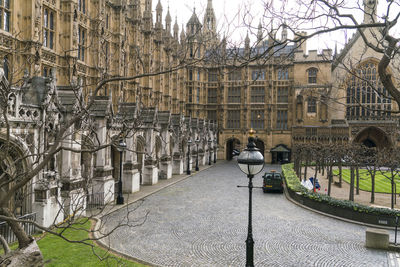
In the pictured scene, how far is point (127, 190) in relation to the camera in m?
21.9

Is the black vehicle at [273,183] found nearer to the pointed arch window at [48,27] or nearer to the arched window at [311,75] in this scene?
the pointed arch window at [48,27]

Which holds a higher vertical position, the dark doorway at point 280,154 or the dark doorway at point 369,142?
the dark doorway at point 369,142

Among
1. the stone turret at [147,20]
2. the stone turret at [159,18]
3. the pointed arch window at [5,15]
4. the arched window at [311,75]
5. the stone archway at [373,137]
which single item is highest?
the stone turret at [159,18]

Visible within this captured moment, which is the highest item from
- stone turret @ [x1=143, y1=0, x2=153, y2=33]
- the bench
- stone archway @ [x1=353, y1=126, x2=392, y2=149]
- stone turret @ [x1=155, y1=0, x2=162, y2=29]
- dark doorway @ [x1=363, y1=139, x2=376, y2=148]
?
stone turret @ [x1=155, y1=0, x2=162, y2=29]

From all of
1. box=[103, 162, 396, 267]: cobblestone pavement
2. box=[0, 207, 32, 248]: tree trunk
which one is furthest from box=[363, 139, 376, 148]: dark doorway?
box=[0, 207, 32, 248]: tree trunk

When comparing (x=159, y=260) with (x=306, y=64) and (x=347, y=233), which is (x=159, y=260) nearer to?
(x=347, y=233)

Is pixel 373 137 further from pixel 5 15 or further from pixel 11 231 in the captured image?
pixel 11 231

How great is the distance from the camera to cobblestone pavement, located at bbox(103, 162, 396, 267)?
10.4 metres

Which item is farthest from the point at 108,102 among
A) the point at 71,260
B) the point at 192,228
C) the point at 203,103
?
the point at 203,103

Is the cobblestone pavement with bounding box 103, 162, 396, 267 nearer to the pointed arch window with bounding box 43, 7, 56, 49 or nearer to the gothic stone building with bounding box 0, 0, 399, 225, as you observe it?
the gothic stone building with bounding box 0, 0, 399, 225

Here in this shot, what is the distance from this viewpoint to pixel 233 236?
1272 centimetres

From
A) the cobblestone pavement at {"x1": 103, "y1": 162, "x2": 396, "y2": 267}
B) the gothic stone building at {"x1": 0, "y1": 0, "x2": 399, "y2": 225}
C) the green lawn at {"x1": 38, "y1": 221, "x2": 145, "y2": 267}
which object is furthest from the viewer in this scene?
the cobblestone pavement at {"x1": 103, "y1": 162, "x2": 396, "y2": 267}

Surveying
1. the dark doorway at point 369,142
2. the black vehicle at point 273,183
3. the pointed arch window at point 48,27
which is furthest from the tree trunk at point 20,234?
the dark doorway at point 369,142

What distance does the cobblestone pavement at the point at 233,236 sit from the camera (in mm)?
10398
